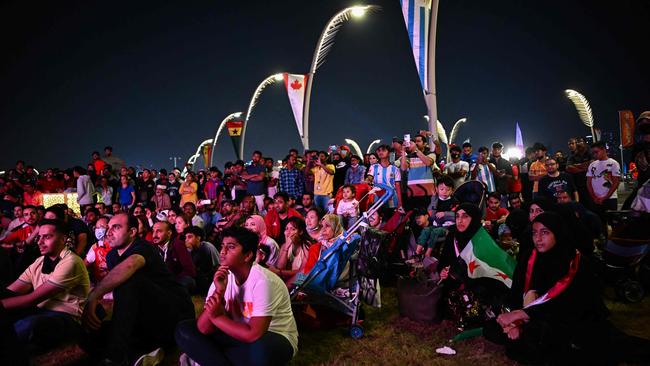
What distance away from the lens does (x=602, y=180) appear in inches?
294

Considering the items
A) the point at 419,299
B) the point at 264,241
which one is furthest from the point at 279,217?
the point at 419,299

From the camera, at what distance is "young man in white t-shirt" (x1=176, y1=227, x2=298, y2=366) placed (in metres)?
3.09

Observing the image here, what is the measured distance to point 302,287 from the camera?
4688 mm

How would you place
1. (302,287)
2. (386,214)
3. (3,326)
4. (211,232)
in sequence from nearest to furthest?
1. (3,326)
2. (302,287)
3. (386,214)
4. (211,232)

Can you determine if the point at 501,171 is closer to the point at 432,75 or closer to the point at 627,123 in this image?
the point at 432,75

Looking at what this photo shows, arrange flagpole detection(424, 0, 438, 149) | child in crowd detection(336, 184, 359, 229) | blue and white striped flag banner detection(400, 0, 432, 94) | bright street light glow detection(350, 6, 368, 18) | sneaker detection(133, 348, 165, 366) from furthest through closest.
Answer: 1. bright street light glow detection(350, 6, 368, 18)
2. flagpole detection(424, 0, 438, 149)
3. blue and white striped flag banner detection(400, 0, 432, 94)
4. child in crowd detection(336, 184, 359, 229)
5. sneaker detection(133, 348, 165, 366)

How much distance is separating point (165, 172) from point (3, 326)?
39.1ft

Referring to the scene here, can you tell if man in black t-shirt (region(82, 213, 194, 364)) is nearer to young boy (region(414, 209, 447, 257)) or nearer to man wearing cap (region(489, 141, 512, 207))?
young boy (region(414, 209, 447, 257))

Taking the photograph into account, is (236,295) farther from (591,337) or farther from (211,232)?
(211,232)

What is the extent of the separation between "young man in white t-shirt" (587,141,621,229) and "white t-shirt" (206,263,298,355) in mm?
6453

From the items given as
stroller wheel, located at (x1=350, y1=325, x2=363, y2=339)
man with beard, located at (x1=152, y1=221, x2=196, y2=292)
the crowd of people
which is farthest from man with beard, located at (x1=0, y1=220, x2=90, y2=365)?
stroller wheel, located at (x1=350, y1=325, x2=363, y2=339)

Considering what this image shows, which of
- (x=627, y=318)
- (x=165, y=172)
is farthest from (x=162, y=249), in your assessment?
(x=165, y=172)

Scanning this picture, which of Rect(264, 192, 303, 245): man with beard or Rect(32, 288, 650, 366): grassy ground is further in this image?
Rect(264, 192, 303, 245): man with beard

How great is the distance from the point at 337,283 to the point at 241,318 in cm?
191
